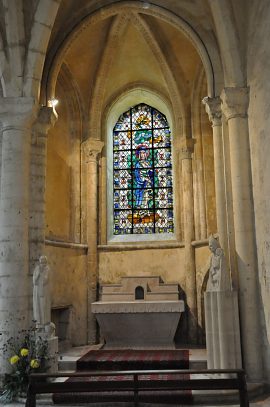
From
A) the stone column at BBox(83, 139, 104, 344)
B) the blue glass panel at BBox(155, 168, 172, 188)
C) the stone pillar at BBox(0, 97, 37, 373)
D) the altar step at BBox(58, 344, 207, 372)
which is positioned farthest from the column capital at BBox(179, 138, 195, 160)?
the altar step at BBox(58, 344, 207, 372)

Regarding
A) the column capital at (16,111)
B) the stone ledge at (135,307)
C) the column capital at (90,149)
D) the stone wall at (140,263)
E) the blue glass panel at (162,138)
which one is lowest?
the stone ledge at (135,307)

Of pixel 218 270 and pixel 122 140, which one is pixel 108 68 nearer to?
pixel 122 140

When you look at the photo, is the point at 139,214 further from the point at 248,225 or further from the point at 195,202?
the point at 248,225

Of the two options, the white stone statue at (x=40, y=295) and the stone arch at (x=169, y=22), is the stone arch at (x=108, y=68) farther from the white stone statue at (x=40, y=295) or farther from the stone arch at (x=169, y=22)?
the white stone statue at (x=40, y=295)

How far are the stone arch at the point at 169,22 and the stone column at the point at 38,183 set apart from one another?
521 millimetres

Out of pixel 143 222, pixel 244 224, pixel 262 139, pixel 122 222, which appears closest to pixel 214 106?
pixel 262 139

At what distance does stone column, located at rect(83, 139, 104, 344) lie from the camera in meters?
13.3

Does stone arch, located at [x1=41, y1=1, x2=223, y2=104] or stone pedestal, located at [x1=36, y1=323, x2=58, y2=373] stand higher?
stone arch, located at [x1=41, y1=1, x2=223, y2=104]

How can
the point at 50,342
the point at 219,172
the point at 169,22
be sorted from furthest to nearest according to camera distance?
1. the point at 169,22
2. the point at 219,172
3. the point at 50,342

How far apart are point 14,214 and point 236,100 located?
500 cm

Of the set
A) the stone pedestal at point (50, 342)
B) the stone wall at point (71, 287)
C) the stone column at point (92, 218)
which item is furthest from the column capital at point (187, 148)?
the stone pedestal at point (50, 342)

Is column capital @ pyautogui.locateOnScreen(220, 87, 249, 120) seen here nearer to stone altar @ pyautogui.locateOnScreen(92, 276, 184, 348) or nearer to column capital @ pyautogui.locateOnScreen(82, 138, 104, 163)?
stone altar @ pyautogui.locateOnScreen(92, 276, 184, 348)

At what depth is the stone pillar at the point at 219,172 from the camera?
1016 centimetres

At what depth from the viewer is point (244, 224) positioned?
9.41 metres
